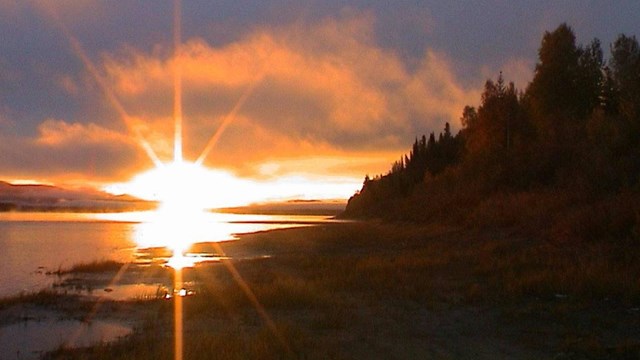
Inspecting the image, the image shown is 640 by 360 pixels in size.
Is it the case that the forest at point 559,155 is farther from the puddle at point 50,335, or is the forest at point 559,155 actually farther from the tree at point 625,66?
the puddle at point 50,335

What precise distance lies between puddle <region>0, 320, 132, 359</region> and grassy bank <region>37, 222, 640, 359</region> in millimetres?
922

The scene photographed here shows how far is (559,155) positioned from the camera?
47.2 metres

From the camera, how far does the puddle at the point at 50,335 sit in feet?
52.9

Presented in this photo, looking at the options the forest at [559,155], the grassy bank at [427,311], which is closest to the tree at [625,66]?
the forest at [559,155]

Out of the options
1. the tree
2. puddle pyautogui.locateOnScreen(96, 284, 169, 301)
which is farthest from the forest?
puddle pyautogui.locateOnScreen(96, 284, 169, 301)

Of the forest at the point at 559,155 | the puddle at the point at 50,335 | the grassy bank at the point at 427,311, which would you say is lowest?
the puddle at the point at 50,335

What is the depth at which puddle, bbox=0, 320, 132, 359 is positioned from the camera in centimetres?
1611

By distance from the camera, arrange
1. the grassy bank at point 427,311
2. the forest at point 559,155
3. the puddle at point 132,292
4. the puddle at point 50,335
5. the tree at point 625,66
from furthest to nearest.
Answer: the tree at point 625,66 → the forest at point 559,155 → the puddle at point 132,292 → the puddle at point 50,335 → the grassy bank at point 427,311

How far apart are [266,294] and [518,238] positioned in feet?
53.4

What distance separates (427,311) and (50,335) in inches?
338

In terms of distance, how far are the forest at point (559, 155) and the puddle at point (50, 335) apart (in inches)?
627

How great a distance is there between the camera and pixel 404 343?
47.3ft

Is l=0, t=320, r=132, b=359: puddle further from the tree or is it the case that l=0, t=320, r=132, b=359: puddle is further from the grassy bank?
the tree

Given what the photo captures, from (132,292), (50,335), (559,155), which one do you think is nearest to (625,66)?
(559,155)
